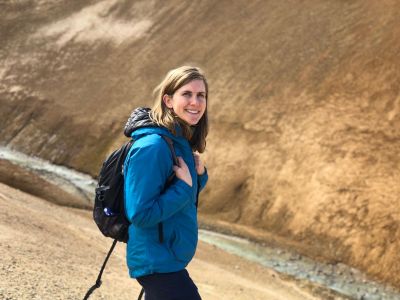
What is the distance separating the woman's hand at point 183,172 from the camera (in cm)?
346

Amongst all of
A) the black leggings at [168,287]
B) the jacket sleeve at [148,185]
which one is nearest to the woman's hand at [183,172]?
the jacket sleeve at [148,185]

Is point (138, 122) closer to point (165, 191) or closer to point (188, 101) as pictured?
point (188, 101)

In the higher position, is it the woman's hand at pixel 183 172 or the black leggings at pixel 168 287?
the woman's hand at pixel 183 172

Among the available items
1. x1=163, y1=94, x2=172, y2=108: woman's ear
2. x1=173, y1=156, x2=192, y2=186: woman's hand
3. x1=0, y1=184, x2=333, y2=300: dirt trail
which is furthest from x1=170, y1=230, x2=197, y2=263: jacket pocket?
x1=0, y1=184, x2=333, y2=300: dirt trail

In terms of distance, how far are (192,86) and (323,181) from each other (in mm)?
15149

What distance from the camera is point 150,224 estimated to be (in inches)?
129

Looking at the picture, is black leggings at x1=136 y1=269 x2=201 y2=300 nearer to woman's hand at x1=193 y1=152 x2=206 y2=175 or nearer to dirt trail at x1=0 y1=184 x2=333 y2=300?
woman's hand at x1=193 y1=152 x2=206 y2=175

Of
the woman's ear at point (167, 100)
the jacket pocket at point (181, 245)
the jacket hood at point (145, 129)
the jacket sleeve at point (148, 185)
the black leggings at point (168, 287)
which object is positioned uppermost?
the woman's ear at point (167, 100)

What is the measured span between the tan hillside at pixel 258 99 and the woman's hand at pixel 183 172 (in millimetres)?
13062

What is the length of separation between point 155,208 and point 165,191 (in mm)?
169

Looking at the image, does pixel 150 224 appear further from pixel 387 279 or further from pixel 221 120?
pixel 221 120

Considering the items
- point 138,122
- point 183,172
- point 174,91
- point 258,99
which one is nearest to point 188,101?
point 174,91

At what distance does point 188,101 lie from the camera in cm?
365

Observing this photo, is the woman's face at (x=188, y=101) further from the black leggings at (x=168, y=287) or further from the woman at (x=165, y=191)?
the black leggings at (x=168, y=287)
